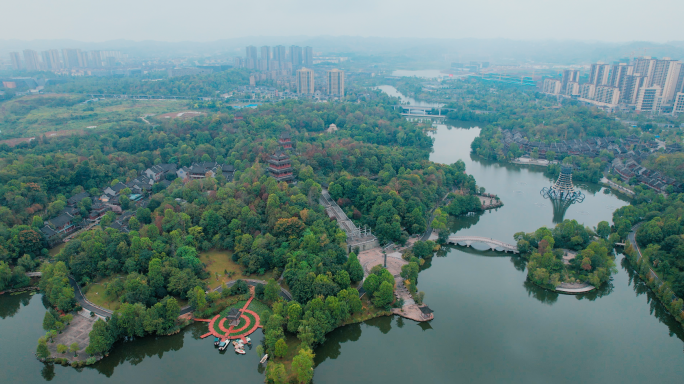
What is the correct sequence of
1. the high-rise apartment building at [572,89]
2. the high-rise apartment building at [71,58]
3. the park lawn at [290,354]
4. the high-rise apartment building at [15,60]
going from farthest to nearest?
the high-rise apartment building at [71,58]
the high-rise apartment building at [15,60]
the high-rise apartment building at [572,89]
the park lawn at [290,354]

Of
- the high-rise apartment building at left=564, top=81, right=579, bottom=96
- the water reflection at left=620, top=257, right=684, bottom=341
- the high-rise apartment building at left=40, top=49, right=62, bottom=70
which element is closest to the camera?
the water reflection at left=620, top=257, right=684, bottom=341

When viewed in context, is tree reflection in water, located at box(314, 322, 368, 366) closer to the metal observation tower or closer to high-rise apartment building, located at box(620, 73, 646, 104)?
the metal observation tower

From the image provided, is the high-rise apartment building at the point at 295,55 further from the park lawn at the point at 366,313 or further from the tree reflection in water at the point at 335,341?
the tree reflection in water at the point at 335,341

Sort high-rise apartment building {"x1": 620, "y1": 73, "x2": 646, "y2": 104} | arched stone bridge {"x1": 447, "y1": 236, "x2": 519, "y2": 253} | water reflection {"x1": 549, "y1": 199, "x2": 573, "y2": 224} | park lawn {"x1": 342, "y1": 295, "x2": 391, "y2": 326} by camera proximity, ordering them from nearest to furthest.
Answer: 1. park lawn {"x1": 342, "y1": 295, "x2": 391, "y2": 326}
2. arched stone bridge {"x1": 447, "y1": 236, "x2": 519, "y2": 253}
3. water reflection {"x1": 549, "y1": 199, "x2": 573, "y2": 224}
4. high-rise apartment building {"x1": 620, "y1": 73, "x2": 646, "y2": 104}

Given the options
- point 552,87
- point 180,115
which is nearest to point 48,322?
point 180,115

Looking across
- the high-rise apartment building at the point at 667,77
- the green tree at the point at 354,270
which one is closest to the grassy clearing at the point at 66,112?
the green tree at the point at 354,270

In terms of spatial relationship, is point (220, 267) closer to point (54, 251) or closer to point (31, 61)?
point (54, 251)

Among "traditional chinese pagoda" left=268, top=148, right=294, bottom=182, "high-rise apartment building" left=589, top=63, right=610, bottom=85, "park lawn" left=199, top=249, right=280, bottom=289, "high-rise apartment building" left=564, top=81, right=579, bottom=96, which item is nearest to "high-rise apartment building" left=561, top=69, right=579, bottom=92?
"high-rise apartment building" left=564, top=81, right=579, bottom=96
